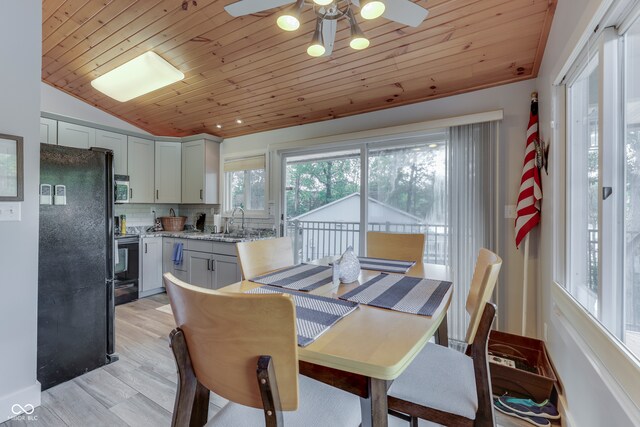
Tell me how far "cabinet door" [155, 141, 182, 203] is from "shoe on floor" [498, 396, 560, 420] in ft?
14.2

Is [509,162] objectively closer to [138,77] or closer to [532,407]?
[532,407]

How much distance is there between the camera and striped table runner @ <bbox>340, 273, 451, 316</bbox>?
1.14 meters

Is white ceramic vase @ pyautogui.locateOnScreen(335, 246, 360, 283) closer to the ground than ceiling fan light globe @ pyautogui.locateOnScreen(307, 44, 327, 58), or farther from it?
closer to the ground

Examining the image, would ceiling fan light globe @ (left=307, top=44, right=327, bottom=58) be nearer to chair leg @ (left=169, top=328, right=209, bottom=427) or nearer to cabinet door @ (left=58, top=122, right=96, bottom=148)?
chair leg @ (left=169, top=328, right=209, bottom=427)

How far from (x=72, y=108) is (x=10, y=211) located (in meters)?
2.70

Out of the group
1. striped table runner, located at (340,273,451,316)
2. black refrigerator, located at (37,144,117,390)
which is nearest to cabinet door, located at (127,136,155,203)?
black refrigerator, located at (37,144,117,390)

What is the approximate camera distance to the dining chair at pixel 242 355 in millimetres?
671

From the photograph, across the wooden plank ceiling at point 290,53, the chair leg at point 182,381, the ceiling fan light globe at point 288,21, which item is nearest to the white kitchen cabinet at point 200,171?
the wooden plank ceiling at point 290,53

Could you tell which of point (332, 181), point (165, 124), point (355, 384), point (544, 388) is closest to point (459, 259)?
point (544, 388)

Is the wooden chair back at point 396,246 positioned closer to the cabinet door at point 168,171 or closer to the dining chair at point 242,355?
the dining chair at point 242,355

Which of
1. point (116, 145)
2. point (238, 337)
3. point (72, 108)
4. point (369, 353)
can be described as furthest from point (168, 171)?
point (369, 353)

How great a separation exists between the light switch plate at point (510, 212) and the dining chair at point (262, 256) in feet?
6.03

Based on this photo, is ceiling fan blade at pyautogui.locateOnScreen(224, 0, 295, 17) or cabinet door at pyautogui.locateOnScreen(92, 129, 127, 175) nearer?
ceiling fan blade at pyautogui.locateOnScreen(224, 0, 295, 17)

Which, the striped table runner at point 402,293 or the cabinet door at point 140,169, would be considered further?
the cabinet door at point 140,169
